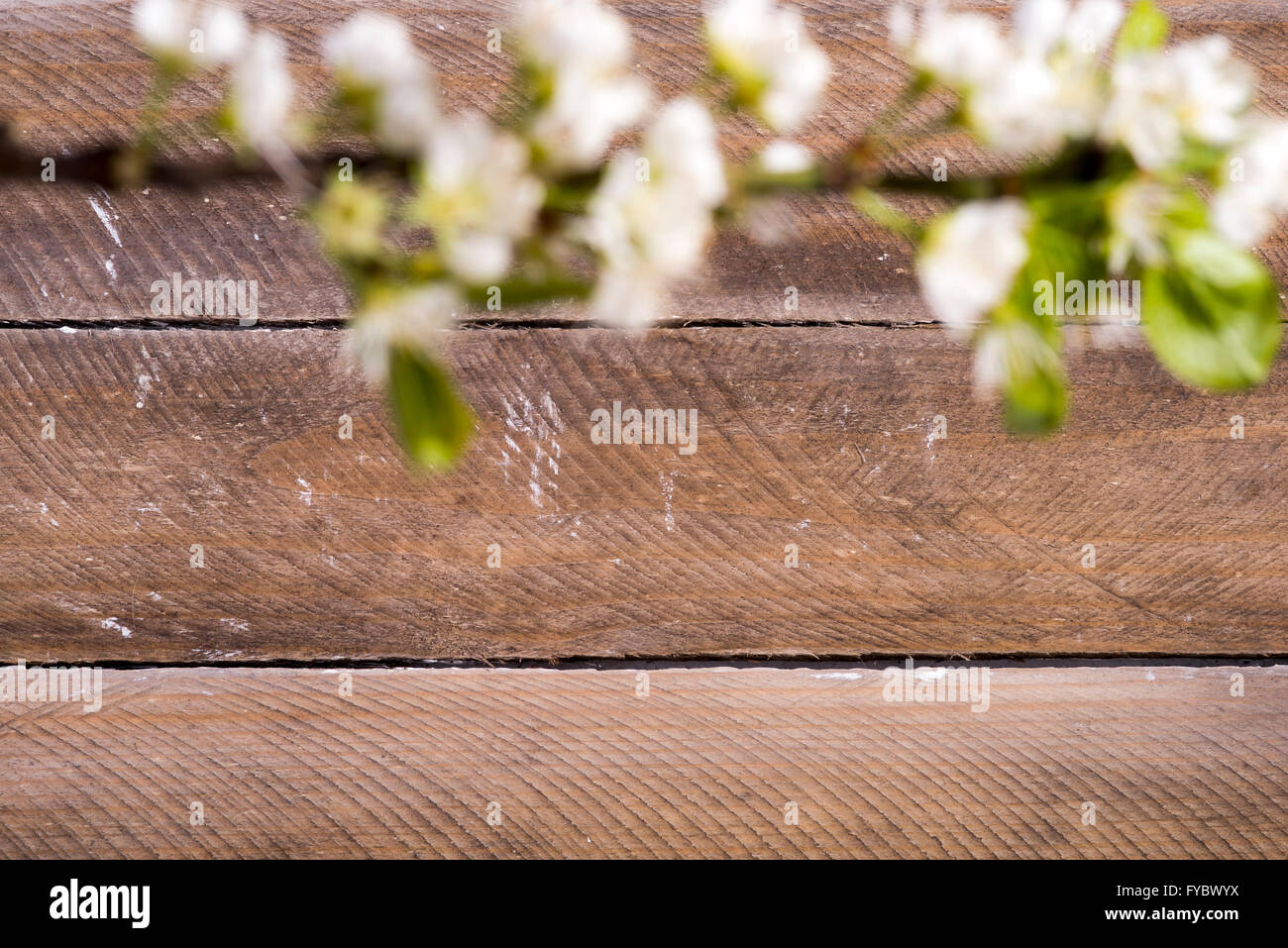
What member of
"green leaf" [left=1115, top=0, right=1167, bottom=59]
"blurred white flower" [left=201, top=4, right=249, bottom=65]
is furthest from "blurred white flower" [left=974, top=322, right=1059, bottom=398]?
"blurred white flower" [left=201, top=4, right=249, bottom=65]

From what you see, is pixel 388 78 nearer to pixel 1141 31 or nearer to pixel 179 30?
pixel 179 30

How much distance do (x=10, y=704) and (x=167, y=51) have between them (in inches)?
25.4

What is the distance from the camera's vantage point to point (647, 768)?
0.73 m

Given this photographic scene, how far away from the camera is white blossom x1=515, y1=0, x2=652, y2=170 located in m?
0.23

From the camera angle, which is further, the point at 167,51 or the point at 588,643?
the point at 588,643

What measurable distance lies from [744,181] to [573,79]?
5 centimetres

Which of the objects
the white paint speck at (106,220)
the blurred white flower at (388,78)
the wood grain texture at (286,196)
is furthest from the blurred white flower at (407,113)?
the white paint speck at (106,220)

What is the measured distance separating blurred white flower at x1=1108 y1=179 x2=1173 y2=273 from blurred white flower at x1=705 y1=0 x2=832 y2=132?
A: 9 cm

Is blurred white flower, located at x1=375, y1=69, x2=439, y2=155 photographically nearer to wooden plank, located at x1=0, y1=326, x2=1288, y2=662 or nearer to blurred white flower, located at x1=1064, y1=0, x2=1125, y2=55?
blurred white flower, located at x1=1064, y1=0, x2=1125, y2=55

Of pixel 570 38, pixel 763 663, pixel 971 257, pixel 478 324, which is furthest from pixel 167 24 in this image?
pixel 763 663
